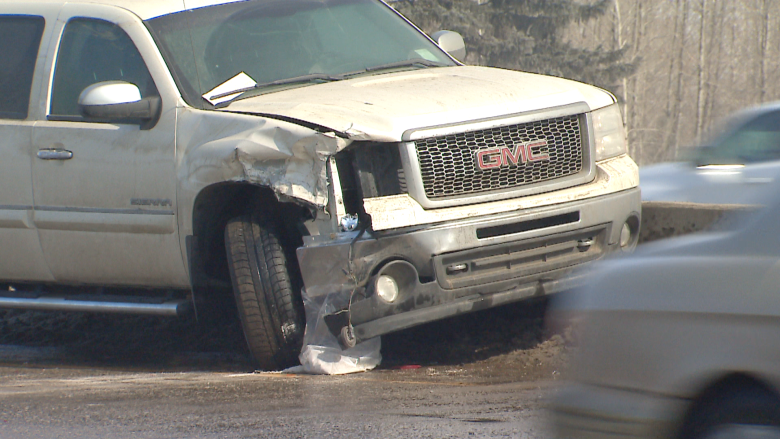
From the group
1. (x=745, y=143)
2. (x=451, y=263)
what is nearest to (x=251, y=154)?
(x=451, y=263)

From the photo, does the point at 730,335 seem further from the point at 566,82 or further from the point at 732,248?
the point at 566,82

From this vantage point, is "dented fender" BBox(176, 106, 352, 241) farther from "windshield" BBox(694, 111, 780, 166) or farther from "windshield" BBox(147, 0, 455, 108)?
"windshield" BBox(694, 111, 780, 166)

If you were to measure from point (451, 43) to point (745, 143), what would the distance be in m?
3.38

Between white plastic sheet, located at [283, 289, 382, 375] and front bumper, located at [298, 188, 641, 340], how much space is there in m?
0.05

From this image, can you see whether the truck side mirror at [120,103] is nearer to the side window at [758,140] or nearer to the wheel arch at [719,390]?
the wheel arch at [719,390]

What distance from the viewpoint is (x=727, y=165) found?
890 centimetres

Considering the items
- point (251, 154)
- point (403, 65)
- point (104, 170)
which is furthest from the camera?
point (403, 65)

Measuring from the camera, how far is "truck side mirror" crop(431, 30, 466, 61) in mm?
7073

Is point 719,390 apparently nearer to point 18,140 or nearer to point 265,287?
point 265,287

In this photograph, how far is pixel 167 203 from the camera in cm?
553

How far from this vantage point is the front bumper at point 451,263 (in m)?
4.84

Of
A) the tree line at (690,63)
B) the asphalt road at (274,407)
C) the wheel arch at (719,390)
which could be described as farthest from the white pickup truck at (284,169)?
the tree line at (690,63)

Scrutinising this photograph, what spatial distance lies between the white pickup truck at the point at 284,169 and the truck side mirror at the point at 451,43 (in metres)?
0.41

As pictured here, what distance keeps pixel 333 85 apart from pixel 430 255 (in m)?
1.34
